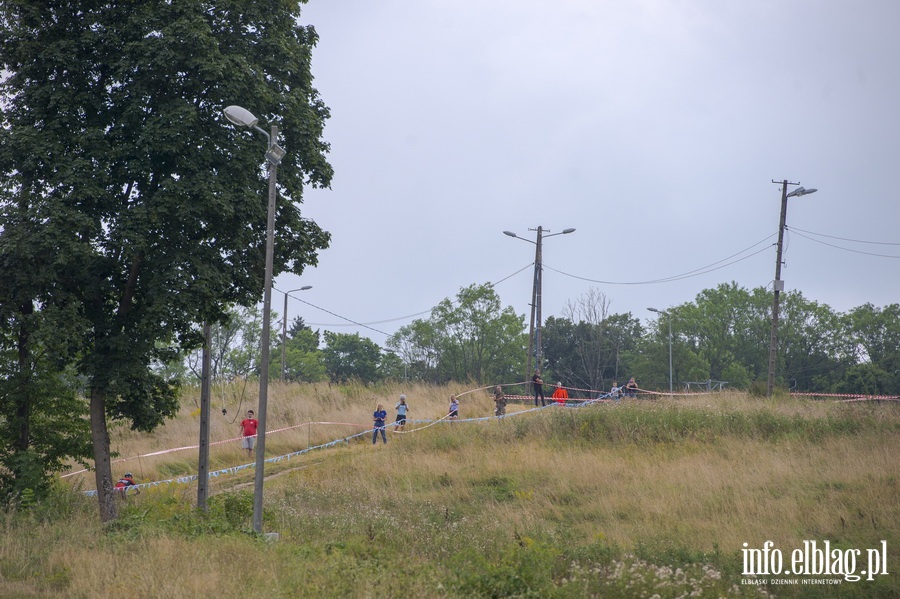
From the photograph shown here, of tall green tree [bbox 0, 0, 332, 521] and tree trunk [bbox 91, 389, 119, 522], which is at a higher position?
tall green tree [bbox 0, 0, 332, 521]

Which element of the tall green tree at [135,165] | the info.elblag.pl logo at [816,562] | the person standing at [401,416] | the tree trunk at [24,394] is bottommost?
the info.elblag.pl logo at [816,562]

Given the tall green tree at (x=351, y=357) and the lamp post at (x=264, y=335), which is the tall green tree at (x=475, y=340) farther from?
the lamp post at (x=264, y=335)

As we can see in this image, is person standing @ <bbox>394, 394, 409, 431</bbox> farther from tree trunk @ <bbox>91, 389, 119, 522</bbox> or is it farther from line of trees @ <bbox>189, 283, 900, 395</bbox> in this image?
line of trees @ <bbox>189, 283, 900, 395</bbox>

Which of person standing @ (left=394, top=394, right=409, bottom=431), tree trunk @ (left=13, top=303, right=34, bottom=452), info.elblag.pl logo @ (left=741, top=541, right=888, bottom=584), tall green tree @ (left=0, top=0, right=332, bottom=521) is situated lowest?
info.elblag.pl logo @ (left=741, top=541, right=888, bottom=584)

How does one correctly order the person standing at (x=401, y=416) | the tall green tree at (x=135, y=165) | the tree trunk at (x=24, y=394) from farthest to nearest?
the person standing at (x=401, y=416)
the tree trunk at (x=24, y=394)
the tall green tree at (x=135, y=165)

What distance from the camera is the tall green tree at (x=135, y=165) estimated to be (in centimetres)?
1478

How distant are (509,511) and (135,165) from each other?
391 inches

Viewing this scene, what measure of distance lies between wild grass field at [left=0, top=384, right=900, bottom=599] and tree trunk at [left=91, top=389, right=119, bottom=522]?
428 mm

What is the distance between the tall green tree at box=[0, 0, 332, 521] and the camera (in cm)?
1478

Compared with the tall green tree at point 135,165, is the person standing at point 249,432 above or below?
below

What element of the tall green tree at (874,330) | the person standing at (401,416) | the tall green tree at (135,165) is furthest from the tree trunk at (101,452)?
the tall green tree at (874,330)

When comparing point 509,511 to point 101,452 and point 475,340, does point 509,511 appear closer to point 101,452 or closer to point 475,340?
point 101,452

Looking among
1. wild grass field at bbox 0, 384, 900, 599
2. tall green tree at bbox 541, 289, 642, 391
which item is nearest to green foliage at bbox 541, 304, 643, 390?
tall green tree at bbox 541, 289, 642, 391

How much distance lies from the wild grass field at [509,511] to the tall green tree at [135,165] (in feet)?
10.8
